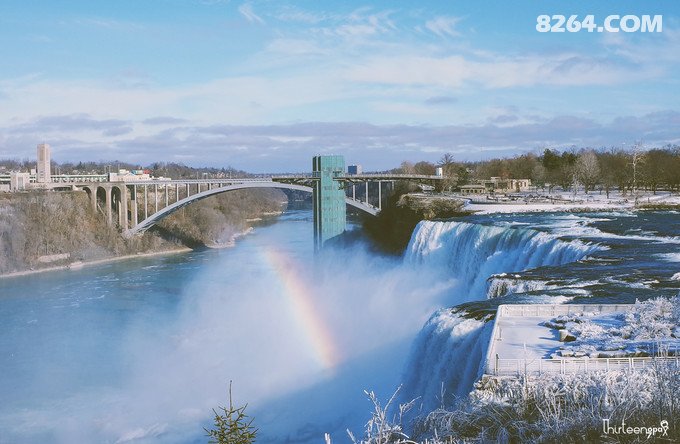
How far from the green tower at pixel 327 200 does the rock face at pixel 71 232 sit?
9.29m

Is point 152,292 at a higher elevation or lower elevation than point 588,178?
lower

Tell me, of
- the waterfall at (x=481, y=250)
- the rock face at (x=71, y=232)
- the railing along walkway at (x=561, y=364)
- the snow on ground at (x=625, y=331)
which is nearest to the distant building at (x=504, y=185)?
the rock face at (x=71, y=232)

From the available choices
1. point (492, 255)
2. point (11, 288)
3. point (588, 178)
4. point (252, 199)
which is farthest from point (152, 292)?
point (252, 199)

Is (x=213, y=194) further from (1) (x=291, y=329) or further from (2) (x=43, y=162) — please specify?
(1) (x=291, y=329)

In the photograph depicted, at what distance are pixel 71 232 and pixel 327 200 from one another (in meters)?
13.2

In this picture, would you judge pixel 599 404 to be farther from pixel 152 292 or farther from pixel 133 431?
pixel 152 292

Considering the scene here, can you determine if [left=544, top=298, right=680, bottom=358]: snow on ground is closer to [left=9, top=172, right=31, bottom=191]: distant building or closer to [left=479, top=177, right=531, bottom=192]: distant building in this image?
[left=479, top=177, right=531, bottom=192]: distant building

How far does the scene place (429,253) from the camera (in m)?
21.6

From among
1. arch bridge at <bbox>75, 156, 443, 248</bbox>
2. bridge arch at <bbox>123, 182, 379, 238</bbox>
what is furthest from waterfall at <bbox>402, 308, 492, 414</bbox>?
bridge arch at <bbox>123, 182, 379, 238</bbox>

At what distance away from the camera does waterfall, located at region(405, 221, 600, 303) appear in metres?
16.0

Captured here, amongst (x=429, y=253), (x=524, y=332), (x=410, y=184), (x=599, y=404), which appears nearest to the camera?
(x=599, y=404)

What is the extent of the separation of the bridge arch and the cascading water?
10464mm

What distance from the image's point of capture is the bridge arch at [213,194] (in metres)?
33.2

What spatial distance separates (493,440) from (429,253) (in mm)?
15109
